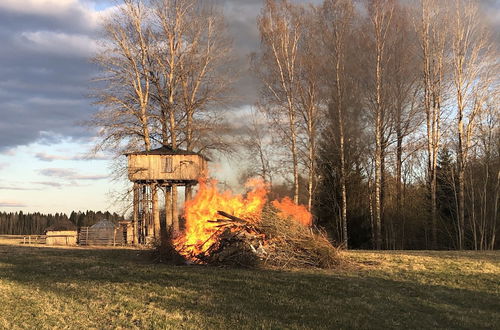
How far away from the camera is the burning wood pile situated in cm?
1338

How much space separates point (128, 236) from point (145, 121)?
987cm

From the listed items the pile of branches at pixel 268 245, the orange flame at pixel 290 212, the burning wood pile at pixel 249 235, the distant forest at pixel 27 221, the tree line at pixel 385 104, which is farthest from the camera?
the distant forest at pixel 27 221

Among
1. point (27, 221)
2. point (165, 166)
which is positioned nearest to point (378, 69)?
point (165, 166)

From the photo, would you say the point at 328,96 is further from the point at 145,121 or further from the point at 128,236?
the point at 128,236

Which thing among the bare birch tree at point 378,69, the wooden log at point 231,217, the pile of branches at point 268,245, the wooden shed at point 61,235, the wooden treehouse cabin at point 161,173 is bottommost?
the wooden shed at point 61,235

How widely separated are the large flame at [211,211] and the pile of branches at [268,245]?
0.98ft

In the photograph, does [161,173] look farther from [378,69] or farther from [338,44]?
[378,69]

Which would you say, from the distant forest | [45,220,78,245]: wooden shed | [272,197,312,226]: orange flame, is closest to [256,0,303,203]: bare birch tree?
[272,197,312,226]: orange flame

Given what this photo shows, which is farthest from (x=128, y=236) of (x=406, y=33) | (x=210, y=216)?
(x=406, y=33)

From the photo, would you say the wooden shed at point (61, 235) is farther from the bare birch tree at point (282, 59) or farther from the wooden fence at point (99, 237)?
the bare birch tree at point (282, 59)

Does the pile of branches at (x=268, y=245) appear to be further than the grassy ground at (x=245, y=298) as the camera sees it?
Yes

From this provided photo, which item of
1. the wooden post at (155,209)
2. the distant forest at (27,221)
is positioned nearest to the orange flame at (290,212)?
the wooden post at (155,209)

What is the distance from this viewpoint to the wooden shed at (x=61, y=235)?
4312 cm

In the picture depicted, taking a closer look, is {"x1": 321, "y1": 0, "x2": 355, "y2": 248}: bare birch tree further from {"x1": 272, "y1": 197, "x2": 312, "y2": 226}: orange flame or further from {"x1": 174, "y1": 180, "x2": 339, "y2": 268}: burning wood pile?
{"x1": 174, "y1": 180, "x2": 339, "y2": 268}: burning wood pile
